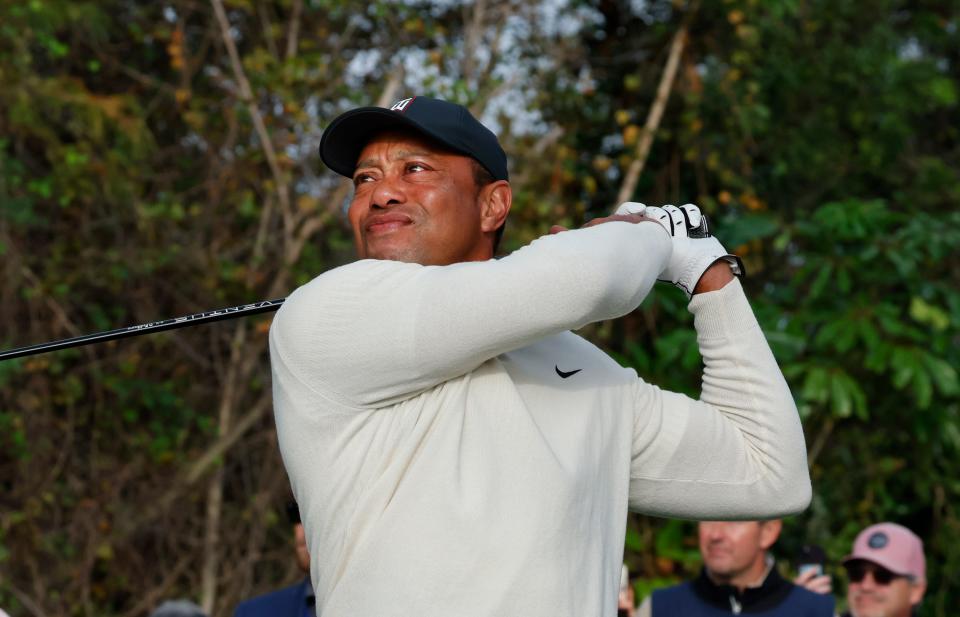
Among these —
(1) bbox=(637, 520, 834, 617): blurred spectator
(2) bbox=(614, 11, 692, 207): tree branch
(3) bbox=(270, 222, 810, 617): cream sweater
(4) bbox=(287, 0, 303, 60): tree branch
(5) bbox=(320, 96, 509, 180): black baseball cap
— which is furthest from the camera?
(2) bbox=(614, 11, 692, 207): tree branch

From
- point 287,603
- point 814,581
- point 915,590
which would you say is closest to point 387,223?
point 287,603

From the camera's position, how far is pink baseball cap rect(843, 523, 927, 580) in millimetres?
6336

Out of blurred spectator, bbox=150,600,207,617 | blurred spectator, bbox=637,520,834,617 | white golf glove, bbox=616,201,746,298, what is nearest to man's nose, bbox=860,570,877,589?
blurred spectator, bbox=637,520,834,617

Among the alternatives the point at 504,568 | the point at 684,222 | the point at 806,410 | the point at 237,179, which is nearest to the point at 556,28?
the point at 237,179

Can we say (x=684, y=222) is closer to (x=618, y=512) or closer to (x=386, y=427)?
(x=618, y=512)

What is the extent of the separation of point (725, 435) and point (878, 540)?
412cm

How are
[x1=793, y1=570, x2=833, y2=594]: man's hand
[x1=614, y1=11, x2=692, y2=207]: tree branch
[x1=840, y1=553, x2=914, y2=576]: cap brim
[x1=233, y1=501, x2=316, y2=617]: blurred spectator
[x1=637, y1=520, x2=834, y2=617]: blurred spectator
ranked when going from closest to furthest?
[x1=233, y1=501, x2=316, y2=617]: blurred spectator
[x1=637, y1=520, x2=834, y2=617]: blurred spectator
[x1=793, y1=570, x2=833, y2=594]: man's hand
[x1=840, y1=553, x2=914, y2=576]: cap brim
[x1=614, y1=11, x2=692, y2=207]: tree branch

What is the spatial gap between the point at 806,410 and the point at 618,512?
553 centimetres

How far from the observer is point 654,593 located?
19.4 ft

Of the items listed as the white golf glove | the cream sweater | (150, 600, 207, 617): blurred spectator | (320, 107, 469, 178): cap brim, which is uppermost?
(320, 107, 469, 178): cap brim

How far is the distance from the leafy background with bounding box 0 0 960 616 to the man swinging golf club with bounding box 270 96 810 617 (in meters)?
5.06

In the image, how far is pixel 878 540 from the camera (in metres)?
6.44

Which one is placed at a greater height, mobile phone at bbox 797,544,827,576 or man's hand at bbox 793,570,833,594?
mobile phone at bbox 797,544,827,576

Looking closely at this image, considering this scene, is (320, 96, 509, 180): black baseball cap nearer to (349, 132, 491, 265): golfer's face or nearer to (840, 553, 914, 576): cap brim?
(349, 132, 491, 265): golfer's face
